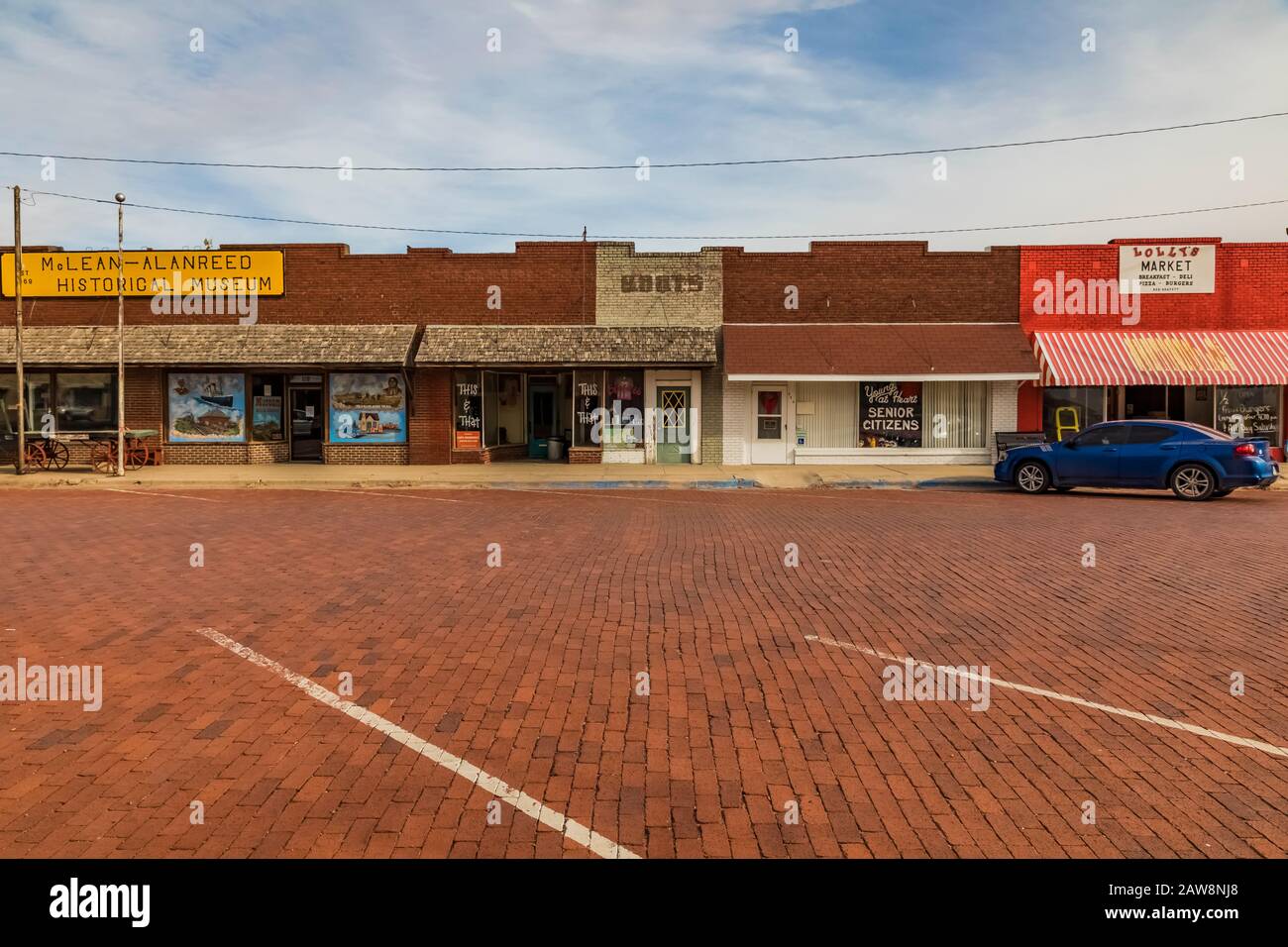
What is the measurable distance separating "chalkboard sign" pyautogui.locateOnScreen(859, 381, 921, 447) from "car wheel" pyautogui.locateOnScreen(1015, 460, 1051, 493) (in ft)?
22.9

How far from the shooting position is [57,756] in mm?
4520

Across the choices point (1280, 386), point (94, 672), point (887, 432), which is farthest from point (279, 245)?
point (1280, 386)

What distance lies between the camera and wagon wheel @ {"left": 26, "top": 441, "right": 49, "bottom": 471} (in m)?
23.2

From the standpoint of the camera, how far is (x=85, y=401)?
2559 cm

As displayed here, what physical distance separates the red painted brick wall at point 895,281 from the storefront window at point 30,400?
771 inches

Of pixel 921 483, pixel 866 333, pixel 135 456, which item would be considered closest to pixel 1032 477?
pixel 921 483

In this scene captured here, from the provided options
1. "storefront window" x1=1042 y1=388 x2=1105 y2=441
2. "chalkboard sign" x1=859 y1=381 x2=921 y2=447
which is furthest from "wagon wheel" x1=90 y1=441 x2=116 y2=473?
"storefront window" x1=1042 y1=388 x2=1105 y2=441

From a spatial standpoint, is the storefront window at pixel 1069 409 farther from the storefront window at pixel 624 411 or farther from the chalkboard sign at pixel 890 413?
the storefront window at pixel 624 411

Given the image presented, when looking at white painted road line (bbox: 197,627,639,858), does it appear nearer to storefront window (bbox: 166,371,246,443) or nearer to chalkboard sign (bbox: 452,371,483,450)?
chalkboard sign (bbox: 452,371,483,450)

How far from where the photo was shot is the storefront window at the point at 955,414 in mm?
24625

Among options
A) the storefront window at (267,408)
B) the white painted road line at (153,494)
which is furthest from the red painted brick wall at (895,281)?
the white painted road line at (153,494)

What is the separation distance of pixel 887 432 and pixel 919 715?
20504 millimetres

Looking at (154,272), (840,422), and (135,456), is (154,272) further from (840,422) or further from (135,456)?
(840,422)

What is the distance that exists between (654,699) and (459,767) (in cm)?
136
